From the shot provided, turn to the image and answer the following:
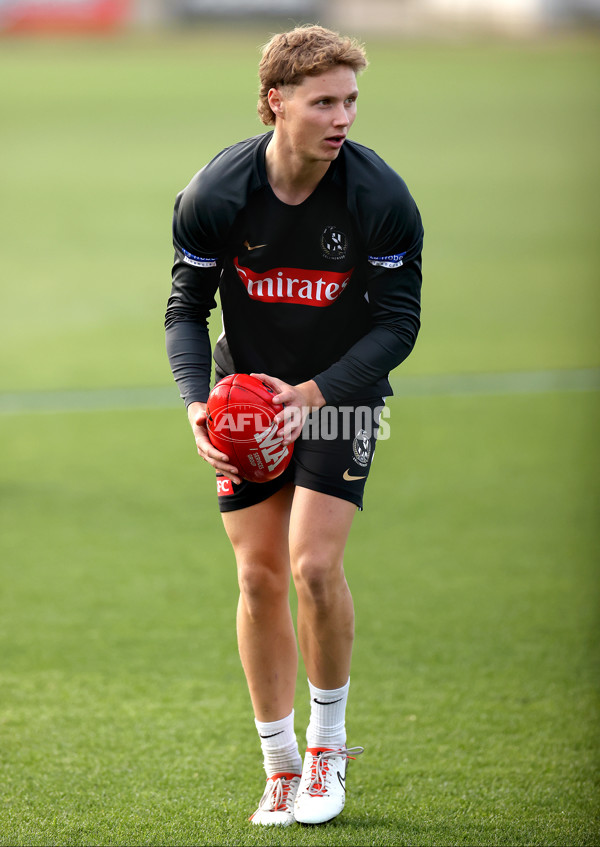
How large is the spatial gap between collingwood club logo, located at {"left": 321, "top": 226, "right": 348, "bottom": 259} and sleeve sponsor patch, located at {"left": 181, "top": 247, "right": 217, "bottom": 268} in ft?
1.08

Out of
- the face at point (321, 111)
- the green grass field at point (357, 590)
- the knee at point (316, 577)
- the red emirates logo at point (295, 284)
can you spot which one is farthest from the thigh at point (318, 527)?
the face at point (321, 111)

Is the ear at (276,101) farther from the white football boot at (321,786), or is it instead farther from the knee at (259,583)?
the white football boot at (321,786)

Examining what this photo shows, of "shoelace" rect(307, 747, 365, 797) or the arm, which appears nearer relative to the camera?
the arm

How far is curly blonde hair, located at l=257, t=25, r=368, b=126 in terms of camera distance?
2922mm

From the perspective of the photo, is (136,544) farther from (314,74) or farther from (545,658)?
(314,74)

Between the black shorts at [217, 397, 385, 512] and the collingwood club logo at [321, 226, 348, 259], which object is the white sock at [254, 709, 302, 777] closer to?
the black shorts at [217, 397, 385, 512]

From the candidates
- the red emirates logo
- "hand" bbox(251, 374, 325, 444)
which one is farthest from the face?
"hand" bbox(251, 374, 325, 444)

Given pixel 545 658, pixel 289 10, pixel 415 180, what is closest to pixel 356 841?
pixel 545 658

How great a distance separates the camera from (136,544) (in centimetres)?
573

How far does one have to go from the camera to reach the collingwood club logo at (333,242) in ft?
10.3

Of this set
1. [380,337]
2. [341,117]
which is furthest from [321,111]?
[380,337]

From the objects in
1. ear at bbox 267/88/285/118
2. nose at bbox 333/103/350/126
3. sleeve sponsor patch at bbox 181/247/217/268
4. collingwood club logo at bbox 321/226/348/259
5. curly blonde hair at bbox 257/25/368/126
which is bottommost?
sleeve sponsor patch at bbox 181/247/217/268

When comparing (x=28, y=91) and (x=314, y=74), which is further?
(x=28, y=91)

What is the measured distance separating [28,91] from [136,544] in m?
26.7
